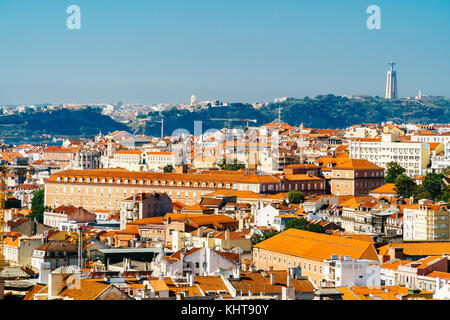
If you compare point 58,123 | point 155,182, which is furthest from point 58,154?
point 58,123

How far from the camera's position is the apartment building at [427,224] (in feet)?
70.8

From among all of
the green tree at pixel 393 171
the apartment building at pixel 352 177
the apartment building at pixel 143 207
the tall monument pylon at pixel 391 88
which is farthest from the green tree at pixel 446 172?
the tall monument pylon at pixel 391 88

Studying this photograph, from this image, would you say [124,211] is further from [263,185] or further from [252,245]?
[252,245]

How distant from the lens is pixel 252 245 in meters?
20.8

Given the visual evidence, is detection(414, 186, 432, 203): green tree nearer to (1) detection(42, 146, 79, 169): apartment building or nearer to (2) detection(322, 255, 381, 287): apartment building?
(2) detection(322, 255, 381, 287): apartment building

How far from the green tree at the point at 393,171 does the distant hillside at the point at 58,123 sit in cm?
6122

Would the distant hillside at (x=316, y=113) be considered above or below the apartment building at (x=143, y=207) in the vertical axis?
above

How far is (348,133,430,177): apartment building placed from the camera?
1698 inches

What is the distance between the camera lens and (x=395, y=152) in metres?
44.3

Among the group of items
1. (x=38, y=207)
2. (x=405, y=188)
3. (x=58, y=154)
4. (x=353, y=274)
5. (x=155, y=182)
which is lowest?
(x=58, y=154)

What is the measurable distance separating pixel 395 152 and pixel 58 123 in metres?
72.6

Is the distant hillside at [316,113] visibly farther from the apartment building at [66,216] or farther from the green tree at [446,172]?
the apartment building at [66,216]

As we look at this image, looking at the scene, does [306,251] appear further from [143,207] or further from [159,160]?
[159,160]
